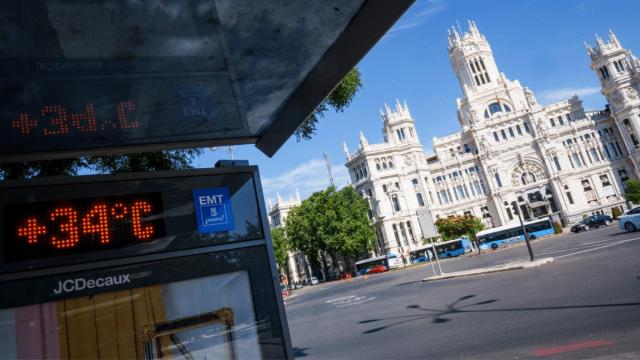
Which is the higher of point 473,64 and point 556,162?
point 473,64

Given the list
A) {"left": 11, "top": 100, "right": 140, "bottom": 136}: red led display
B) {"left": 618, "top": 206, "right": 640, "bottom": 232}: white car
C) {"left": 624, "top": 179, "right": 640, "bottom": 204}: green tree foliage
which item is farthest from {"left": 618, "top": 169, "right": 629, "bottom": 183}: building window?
{"left": 11, "top": 100, "right": 140, "bottom": 136}: red led display

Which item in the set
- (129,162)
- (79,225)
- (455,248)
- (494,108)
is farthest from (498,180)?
(79,225)

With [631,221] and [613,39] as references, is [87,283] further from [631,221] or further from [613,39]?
[613,39]

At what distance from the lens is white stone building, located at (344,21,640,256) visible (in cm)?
7019

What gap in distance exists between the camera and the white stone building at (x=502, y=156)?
70.2 metres

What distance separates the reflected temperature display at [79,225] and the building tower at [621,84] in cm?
8333

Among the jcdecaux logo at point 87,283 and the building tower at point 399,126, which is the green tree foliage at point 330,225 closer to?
the building tower at point 399,126

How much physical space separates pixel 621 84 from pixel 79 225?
8485 centimetres

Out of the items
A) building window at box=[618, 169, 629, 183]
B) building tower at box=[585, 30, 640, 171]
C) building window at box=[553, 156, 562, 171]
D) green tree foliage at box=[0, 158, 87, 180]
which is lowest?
green tree foliage at box=[0, 158, 87, 180]

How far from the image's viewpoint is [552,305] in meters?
9.14

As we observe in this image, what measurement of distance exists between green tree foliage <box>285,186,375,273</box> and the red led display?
6161cm

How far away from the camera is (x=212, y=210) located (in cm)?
342

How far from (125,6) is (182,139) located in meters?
1.26

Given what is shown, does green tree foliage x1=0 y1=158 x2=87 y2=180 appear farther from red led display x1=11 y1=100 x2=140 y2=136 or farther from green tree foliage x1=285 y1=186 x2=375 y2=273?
green tree foliage x1=285 y1=186 x2=375 y2=273
